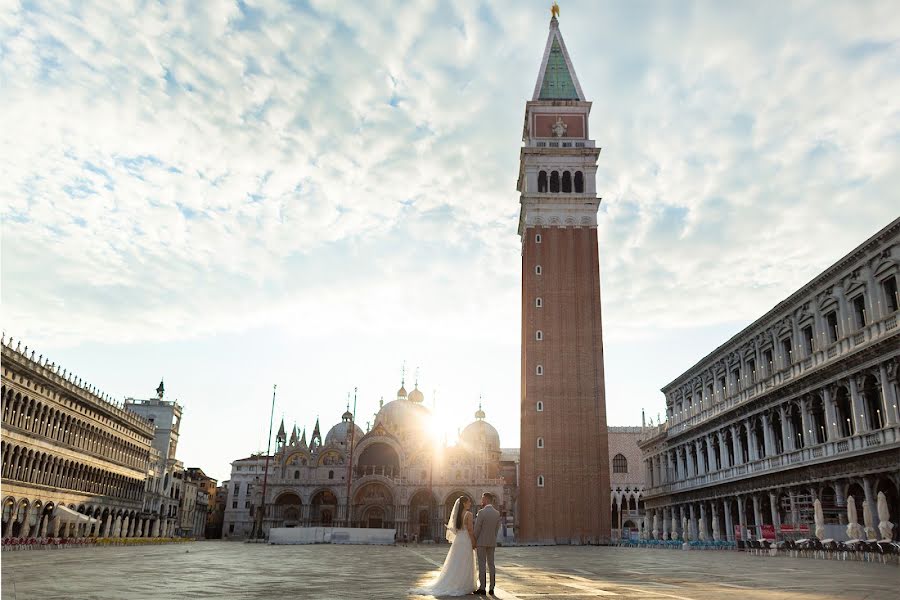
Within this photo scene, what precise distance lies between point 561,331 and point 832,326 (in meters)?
26.4

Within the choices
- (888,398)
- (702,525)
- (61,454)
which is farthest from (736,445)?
(61,454)

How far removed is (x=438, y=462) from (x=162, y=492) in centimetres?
3040

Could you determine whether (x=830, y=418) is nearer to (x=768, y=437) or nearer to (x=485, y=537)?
(x=768, y=437)

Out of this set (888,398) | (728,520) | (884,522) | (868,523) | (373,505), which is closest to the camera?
(884,522)

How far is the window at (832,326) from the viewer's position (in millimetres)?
33375

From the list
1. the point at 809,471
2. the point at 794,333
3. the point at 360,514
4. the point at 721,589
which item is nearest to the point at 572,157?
the point at 794,333

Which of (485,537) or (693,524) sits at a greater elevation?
(485,537)

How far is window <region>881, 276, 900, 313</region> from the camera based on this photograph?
94.1 ft

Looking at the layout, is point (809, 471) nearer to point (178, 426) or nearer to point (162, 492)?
point (162, 492)

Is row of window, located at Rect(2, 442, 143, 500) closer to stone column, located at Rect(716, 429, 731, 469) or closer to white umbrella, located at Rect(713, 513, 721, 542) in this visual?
white umbrella, located at Rect(713, 513, 721, 542)

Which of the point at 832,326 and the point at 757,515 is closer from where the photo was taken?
the point at 832,326

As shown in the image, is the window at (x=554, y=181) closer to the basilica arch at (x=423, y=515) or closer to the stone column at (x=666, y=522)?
the stone column at (x=666, y=522)

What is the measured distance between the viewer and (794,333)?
36719 mm

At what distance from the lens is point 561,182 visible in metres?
62.8
